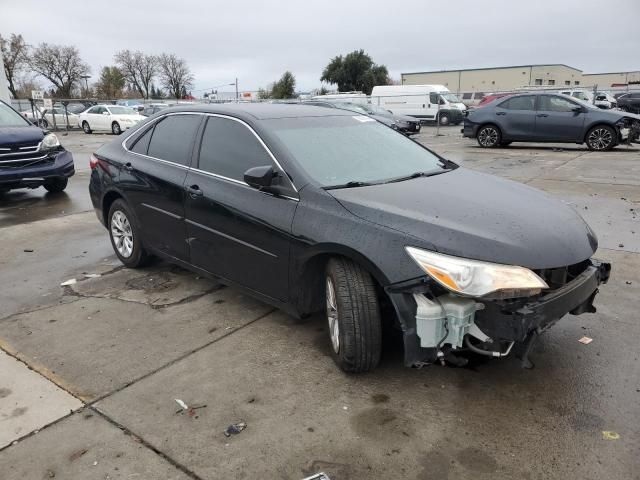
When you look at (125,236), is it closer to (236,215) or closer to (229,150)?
(229,150)

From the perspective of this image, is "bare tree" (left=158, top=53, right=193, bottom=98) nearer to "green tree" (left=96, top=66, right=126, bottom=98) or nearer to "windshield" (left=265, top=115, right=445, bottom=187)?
"green tree" (left=96, top=66, right=126, bottom=98)

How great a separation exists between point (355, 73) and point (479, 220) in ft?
205

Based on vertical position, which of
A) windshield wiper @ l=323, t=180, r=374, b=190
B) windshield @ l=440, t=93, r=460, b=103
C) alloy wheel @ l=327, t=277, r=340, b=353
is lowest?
alloy wheel @ l=327, t=277, r=340, b=353

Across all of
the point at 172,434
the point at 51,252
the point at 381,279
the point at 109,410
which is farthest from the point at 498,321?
the point at 51,252

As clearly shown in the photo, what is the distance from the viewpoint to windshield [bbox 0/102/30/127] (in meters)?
8.87

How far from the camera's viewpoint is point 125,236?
17.0ft

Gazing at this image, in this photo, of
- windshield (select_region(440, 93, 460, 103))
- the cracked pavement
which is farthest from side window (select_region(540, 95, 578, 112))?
windshield (select_region(440, 93, 460, 103))

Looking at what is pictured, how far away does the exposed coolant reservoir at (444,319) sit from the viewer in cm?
267

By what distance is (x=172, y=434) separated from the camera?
272 cm

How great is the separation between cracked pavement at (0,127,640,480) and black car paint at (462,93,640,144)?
10.2 metres

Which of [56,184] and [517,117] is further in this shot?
[517,117]

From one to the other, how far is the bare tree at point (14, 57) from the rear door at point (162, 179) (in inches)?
2260

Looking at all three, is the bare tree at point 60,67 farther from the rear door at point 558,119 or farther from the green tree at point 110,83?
the rear door at point 558,119

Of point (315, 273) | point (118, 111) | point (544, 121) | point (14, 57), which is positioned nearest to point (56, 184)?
Answer: point (315, 273)
